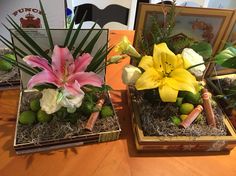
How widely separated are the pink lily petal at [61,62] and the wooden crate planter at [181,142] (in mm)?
253

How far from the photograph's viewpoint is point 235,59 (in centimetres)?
74

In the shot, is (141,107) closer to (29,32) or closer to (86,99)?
(86,99)

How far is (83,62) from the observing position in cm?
64

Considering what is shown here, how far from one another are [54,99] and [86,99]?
135mm

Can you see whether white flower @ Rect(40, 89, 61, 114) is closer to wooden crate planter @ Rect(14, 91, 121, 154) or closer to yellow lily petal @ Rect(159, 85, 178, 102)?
wooden crate planter @ Rect(14, 91, 121, 154)

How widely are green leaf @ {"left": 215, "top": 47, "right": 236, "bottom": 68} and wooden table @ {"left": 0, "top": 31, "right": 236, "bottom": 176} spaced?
0.90 ft

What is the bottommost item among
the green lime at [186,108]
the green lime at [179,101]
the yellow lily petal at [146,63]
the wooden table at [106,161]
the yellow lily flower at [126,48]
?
the wooden table at [106,161]

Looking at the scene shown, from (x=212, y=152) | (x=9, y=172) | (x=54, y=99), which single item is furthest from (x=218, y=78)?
(x=9, y=172)

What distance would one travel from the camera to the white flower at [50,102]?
606 millimetres

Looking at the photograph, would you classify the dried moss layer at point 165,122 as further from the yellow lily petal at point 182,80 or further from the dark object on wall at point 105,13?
the dark object on wall at point 105,13

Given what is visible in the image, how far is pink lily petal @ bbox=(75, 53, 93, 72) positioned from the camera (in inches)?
25.0

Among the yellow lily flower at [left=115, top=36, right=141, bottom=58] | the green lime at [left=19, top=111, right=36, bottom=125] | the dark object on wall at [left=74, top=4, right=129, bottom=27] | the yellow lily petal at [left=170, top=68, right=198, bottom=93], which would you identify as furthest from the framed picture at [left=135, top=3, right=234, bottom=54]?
the dark object on wall at [left=74, top=4, right=129, bottom=27]

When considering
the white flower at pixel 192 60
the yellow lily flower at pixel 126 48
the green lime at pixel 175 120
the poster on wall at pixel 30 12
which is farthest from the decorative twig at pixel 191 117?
the poster on wall at pixel 30 12

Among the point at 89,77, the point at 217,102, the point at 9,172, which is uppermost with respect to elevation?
the point at 89,77
